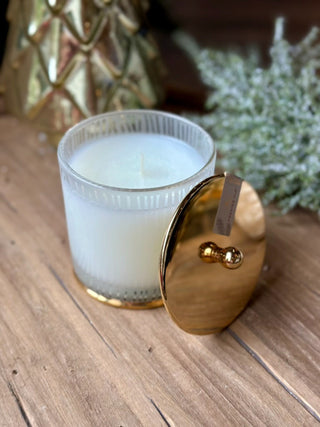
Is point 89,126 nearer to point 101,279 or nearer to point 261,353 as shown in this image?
point 101,279

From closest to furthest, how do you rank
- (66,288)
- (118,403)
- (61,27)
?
(118,403) → (66,288) → (61,27)

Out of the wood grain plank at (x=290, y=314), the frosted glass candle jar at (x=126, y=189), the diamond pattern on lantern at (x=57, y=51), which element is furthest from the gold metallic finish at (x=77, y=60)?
the wood grain plank at (x=290, y=314)

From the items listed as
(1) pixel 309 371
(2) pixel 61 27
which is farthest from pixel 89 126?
(1) pixel 309 371

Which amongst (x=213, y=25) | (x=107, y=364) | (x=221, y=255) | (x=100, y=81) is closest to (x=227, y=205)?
(x=221, y=255)

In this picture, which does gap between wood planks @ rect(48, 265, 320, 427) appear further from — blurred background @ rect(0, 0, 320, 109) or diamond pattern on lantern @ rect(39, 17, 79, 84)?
blurred background @ rect(0, 0, 320, 109)

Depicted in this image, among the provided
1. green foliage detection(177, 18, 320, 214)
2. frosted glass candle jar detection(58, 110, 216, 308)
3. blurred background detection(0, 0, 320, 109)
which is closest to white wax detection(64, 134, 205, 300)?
frosted glass candle jar detection(58, 110, 216, 308)

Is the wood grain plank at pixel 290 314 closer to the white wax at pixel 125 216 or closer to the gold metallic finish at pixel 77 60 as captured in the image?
the white wax at pixel 125 216
